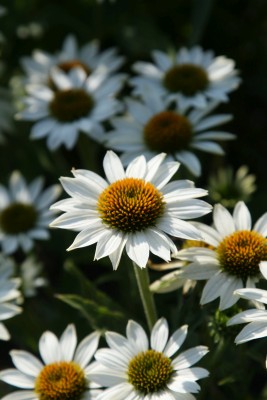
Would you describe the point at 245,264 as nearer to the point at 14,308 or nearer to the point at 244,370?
the point at 244,370

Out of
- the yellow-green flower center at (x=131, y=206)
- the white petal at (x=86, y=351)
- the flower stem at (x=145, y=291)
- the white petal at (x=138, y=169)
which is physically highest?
the white petal at (x=138, y=169)

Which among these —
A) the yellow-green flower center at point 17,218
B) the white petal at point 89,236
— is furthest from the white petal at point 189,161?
the yellow-green flower center at point 17,218

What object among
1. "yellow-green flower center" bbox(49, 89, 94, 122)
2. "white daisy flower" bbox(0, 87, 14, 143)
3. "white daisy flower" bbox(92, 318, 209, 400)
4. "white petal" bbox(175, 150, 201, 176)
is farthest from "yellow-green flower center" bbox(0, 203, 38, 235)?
"white daisy flower" bbox(92, 318, 209, 400)

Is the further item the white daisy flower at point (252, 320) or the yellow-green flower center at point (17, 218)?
the yellow-green flower center at point (17, 218)

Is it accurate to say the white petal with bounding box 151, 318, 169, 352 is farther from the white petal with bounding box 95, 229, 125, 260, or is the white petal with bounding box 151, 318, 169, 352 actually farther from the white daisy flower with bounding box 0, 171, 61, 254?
the white daisy flower with bounding box 0, 171, 61, 254

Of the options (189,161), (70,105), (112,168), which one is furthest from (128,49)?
(112,168)

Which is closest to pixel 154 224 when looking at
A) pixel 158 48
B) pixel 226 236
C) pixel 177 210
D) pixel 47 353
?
pixel 177 210

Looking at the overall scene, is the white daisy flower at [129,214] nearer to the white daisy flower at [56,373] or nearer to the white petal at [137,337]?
the white petal at [137,337]

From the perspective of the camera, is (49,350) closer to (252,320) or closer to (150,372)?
(150,372)
